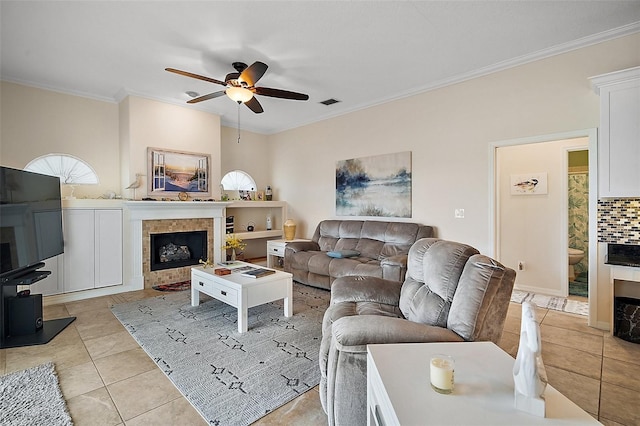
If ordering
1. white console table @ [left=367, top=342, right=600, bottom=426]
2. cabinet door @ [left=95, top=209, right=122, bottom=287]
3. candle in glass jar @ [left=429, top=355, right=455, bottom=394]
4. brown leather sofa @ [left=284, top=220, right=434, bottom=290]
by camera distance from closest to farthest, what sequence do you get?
white console table @ [left=367, top=342, right=600, bottom=426]
candle in glass jar @ [left=429, top=355, right=455, bottom=394]
brown leather sofa @ [left=284, top=220, right=434, bottom=290]
cabinet door @ [left=95, top=209, right=122, bottom=287]

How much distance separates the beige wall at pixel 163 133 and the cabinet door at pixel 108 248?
1.51 feet

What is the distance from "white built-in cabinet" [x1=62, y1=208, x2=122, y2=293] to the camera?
392 centimetres

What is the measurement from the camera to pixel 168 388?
6.73 ft

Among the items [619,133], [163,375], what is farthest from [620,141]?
[163,375]

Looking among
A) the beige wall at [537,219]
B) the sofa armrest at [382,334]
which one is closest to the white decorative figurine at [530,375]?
the sofa armrest at [382,334]

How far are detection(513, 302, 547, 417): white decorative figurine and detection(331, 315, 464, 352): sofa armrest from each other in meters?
0.53

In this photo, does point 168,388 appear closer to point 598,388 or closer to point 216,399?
point 216,399

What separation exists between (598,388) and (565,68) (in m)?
2.98

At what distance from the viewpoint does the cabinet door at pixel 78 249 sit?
390 centimetres

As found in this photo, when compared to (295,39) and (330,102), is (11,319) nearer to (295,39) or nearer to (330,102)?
(295,39)

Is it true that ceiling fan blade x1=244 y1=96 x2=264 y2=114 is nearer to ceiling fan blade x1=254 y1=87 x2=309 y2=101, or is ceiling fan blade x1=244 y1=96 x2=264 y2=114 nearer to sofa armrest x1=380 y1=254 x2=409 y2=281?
ceiling fan blade x1=254 y1=87 x2=309 y2=101

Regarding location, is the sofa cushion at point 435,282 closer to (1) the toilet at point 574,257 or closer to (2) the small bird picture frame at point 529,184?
(2) the small bird picture frame at point 529,184

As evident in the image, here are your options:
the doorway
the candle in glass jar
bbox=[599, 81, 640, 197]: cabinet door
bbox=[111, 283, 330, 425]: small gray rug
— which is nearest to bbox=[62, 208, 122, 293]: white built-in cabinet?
bbox=[111, 283, 330, 425]: small gray rug

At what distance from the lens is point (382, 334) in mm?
1420
